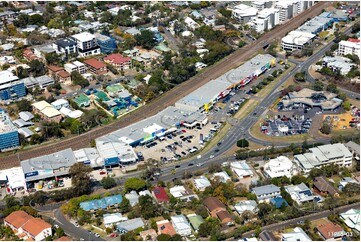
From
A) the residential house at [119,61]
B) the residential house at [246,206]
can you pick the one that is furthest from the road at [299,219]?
the residential house at [119,61]

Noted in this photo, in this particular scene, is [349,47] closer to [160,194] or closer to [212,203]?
[212,203]

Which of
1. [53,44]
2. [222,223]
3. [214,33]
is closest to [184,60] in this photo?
[214,33]

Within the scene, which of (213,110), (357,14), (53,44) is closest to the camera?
(213,110)

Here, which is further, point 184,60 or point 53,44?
point 53,44

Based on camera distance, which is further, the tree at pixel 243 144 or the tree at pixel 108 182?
the tree at pixel 243 144

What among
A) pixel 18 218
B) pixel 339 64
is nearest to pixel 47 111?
pixel 18 218

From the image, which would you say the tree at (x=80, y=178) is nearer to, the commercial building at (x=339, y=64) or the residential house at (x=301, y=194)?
the residential house at (x=301, y=194)

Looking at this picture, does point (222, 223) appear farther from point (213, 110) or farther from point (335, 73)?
point (335, 73)
